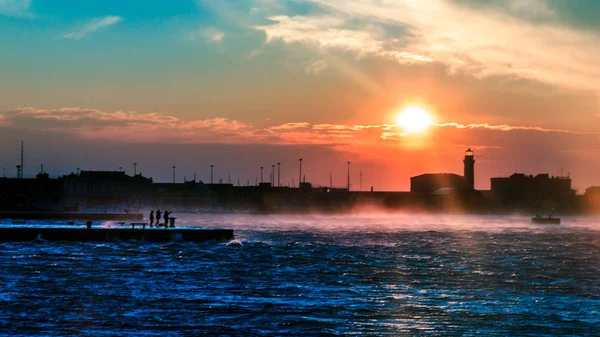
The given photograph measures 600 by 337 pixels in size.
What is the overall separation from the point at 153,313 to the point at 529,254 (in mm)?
50404

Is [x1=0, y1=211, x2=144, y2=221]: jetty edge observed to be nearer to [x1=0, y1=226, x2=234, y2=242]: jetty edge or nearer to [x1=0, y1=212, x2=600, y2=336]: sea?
[x1=0, y1=226, x2=234, y2=242]: jetty edge

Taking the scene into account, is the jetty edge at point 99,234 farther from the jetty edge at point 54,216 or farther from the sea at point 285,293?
the jetty edge at point 54,216

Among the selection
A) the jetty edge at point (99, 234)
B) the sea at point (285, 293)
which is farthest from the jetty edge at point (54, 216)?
the sea at point (285, 293)

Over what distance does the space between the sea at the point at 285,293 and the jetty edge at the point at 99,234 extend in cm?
415

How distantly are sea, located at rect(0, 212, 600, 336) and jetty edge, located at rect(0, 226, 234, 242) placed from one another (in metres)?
4.15

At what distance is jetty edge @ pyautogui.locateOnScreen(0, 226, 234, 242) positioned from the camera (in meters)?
76.3

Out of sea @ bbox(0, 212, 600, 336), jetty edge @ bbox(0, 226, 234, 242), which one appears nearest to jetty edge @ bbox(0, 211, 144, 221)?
jetty edge @ bbox(0, 226, 234, 242)

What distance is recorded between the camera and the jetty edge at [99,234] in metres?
76.3

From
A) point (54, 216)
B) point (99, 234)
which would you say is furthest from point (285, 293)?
point (54, 216)

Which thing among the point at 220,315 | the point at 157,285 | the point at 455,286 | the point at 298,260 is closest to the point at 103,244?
the point at 298,260

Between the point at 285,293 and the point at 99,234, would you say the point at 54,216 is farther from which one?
the point at 285,293

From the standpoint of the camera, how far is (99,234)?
76188 millimetres

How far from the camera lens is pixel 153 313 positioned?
110 ft

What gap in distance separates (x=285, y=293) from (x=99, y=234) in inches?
1545
